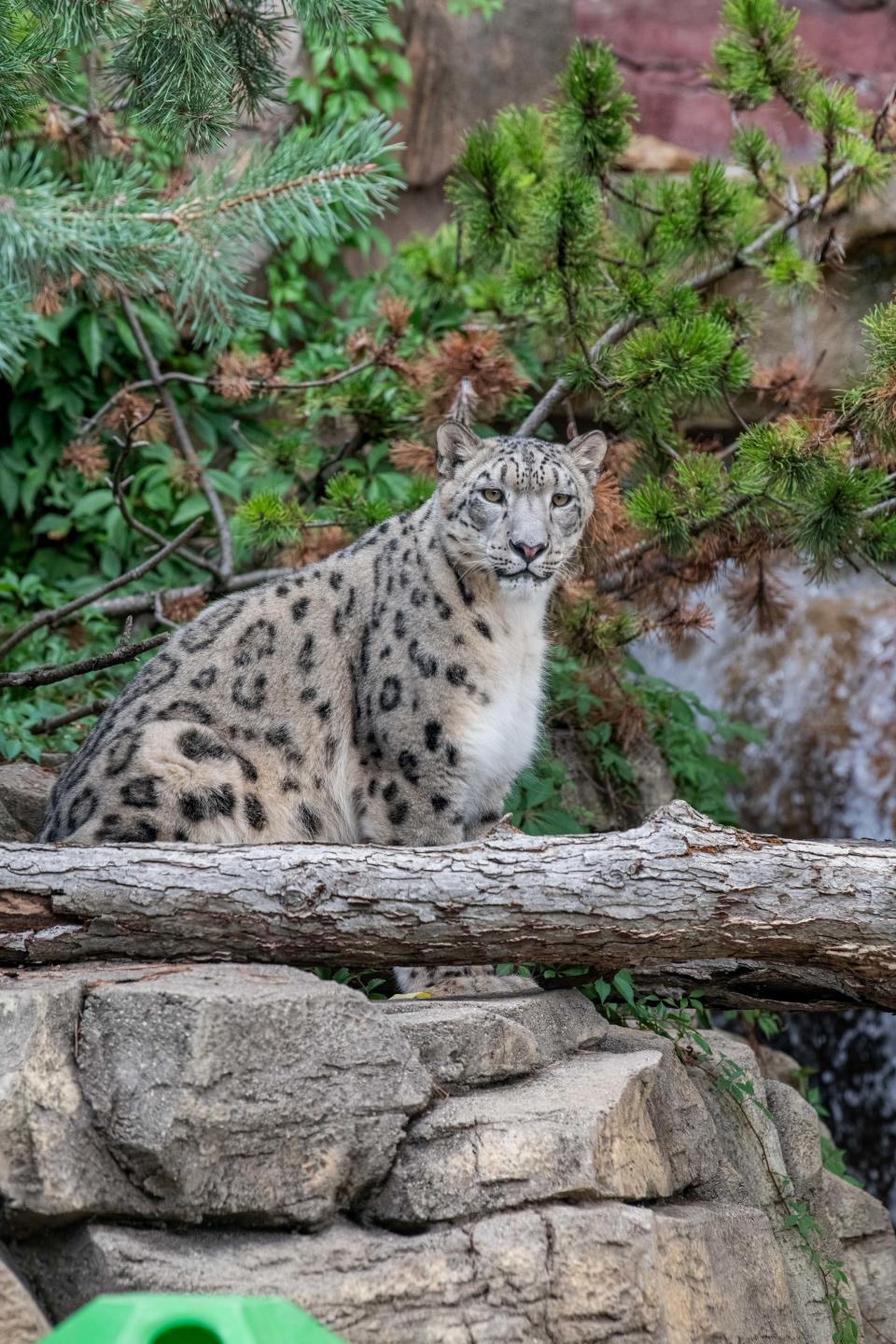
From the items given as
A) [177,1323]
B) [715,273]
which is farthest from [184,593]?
[177,1323]

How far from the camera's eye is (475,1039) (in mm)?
4168

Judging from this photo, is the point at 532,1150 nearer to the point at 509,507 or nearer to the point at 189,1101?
the point at 189,1101

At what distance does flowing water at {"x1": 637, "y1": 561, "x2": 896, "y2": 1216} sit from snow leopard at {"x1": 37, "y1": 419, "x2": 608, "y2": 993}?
267 cm

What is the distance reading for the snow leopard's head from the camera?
215 inches

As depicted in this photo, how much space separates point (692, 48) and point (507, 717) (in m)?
10.5

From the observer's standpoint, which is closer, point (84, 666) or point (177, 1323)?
point (177, 1323)

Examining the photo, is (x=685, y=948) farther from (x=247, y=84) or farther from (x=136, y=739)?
(x=247, y=84)

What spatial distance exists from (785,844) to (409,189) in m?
8.93

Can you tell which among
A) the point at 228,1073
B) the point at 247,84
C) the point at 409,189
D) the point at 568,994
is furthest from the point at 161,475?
the point at 228,1073

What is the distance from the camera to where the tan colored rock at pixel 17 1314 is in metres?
3.12

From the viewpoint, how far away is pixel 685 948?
4.36 meters

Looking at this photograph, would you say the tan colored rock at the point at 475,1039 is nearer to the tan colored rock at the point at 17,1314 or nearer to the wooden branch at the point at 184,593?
the tan colored rock at the point at 17,1314

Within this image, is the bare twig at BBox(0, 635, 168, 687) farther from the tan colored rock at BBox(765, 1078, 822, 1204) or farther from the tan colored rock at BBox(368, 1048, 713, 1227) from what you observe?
the tan colored rock at BBox(765, 1078, 822, 1204)

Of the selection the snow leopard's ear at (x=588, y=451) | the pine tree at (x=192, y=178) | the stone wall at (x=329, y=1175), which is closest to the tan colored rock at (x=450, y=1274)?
the stone wall at (x=329, y=1175)
